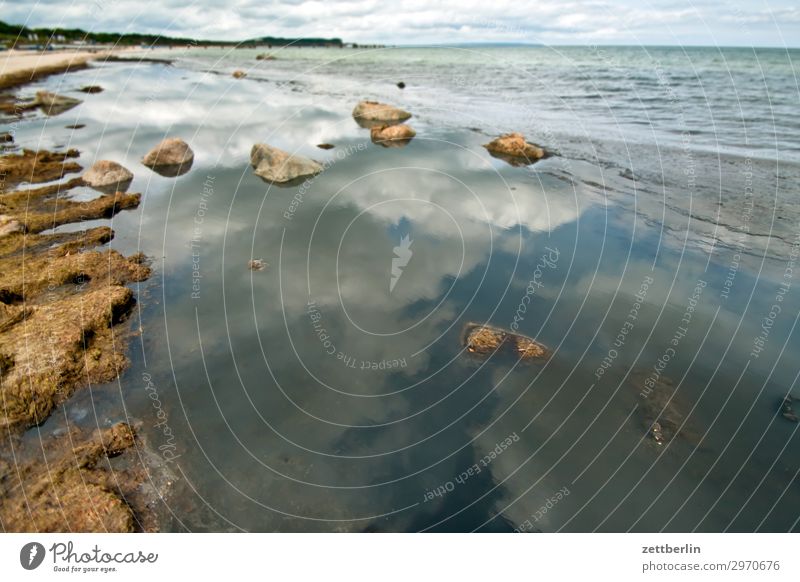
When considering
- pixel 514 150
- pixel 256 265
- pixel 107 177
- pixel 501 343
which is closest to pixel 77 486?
pixel 256 265

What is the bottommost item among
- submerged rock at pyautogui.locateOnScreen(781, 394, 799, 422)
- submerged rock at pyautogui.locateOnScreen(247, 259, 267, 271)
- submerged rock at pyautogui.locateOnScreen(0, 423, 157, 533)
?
submerged rock at pyautogui.locateOnScreen(247, 259, 267, 271)

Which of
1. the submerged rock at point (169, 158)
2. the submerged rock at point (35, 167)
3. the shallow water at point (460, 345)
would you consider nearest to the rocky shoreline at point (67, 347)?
the shallow water at point (460, 345)

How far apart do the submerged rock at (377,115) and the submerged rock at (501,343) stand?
25.3 m

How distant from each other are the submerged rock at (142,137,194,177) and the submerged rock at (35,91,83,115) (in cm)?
2724

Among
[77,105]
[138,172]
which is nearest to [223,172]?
[138,172]

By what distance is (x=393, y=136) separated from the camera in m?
26.6

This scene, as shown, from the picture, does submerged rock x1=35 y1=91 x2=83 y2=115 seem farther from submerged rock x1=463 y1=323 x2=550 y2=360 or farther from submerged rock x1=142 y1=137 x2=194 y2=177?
submerged rock x1=463 y1=323 x2=550 y2=360

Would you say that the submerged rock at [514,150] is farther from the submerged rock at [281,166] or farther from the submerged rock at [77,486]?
the submerged rock at [77,486]

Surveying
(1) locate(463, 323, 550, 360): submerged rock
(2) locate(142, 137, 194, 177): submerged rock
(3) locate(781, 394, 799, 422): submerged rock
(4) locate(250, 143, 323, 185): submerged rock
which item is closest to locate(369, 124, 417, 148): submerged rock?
(4) locate(250, 143, 323, 185): submerged rock

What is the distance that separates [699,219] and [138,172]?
88.7ft

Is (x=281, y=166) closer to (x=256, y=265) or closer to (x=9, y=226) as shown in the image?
(x=256, y=265)

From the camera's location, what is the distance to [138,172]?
22531 mm

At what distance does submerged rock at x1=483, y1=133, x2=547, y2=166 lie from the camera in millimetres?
23812

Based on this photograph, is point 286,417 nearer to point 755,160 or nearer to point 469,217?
point 469,217
